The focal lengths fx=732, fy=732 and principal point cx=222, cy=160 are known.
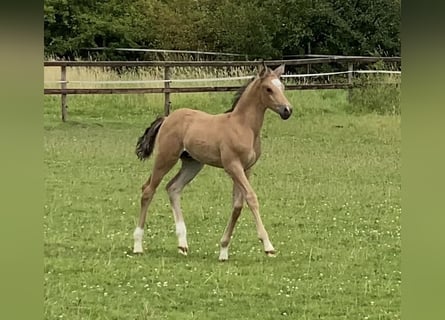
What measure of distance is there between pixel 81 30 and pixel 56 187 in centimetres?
232

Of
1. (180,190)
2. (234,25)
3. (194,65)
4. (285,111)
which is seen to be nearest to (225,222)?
(180,190)

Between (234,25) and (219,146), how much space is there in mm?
1253

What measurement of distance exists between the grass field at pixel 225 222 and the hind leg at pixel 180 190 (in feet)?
0.26

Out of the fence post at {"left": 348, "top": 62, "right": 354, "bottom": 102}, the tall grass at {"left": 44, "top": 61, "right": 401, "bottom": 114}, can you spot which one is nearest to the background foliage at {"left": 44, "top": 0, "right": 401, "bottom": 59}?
the fence post at {"left": 348, "top": 62, "right": 354, "bottom": 102}

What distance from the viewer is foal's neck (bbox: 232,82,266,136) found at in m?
2.52

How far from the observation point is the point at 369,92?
350cm

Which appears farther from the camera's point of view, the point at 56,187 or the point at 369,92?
the point at 56,187

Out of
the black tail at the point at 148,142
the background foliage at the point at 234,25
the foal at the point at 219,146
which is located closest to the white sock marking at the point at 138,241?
the foal at the point at 219,146

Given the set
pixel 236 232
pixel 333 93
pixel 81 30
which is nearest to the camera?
pixel 81 30

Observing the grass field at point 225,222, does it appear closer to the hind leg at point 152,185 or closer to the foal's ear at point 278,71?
the hind leg at point 152,185

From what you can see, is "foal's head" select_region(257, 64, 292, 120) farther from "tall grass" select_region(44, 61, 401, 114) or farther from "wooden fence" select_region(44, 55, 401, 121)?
"tall grass" select_region(44, 61, 401, 114)
